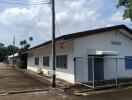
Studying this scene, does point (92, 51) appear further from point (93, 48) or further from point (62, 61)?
point (62, 61)

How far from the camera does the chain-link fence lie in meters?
15.8

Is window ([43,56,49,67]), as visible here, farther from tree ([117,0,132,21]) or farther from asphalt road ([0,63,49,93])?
tree ([117,0,132,21])

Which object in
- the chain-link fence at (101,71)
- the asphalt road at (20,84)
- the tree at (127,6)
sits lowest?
the asphalt road at (20,84)

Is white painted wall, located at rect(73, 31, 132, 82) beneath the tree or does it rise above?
beneath

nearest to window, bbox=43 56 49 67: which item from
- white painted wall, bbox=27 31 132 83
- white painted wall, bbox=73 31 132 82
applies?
white painted wall, bbox=27 31 132 83

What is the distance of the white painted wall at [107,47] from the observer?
16.3m

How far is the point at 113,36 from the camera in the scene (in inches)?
740

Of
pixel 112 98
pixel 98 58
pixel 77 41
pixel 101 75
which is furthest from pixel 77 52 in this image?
pixel 112 98

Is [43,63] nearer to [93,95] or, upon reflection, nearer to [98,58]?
[98,58]

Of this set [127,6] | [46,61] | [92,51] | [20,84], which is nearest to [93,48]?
[92,51]

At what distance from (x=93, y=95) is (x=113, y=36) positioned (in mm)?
8487

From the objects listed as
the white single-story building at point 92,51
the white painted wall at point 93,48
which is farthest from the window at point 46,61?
the white painted wall at point 93,48

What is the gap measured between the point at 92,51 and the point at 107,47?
208 cm

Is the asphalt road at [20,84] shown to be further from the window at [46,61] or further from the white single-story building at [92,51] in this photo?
the window at [46,61]
